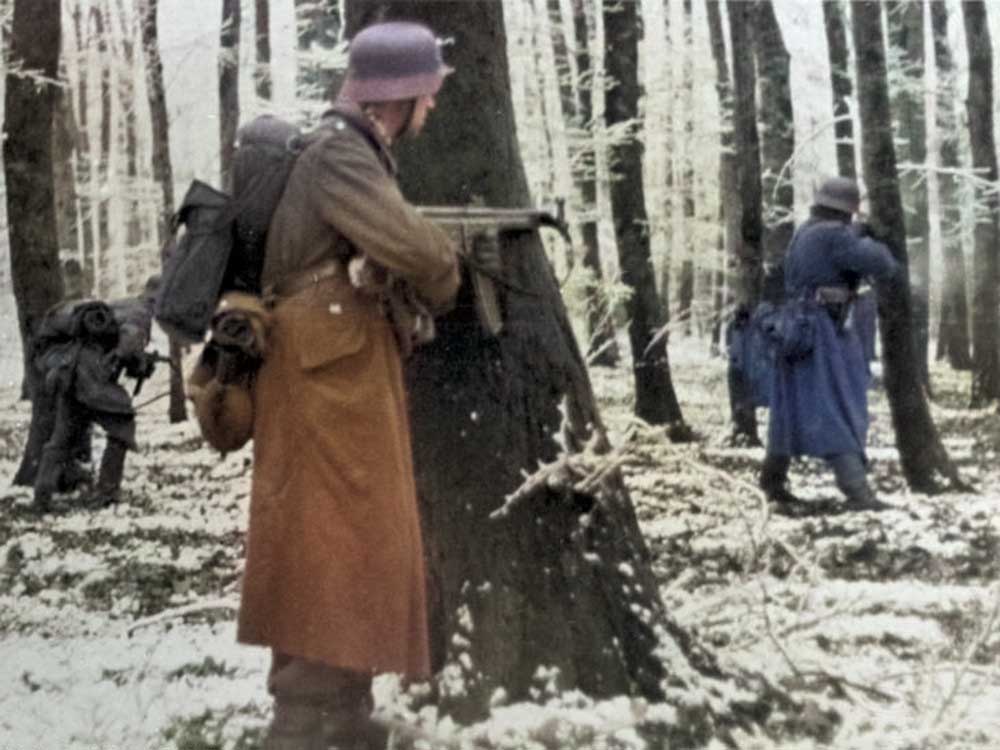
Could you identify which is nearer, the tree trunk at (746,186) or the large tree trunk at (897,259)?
the tree trunk at (746,186)

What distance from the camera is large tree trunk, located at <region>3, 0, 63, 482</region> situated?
2.88 metres

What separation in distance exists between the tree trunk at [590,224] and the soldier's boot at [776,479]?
1.52ft

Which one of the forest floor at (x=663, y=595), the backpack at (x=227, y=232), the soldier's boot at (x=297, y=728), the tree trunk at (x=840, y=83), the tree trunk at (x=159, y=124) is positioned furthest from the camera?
the tree trunk at (x=840, y=83)

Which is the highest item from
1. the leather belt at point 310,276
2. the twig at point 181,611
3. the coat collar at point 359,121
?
the coat collar at point 359,121

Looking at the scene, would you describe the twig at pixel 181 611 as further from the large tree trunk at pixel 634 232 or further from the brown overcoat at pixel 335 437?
the large tree trunk at pixel 634 232

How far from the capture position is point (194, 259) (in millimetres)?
1999

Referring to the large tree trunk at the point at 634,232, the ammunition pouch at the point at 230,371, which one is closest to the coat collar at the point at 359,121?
the ammunition pouch at the point at 230,371

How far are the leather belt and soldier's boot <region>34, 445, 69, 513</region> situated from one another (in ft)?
3.57

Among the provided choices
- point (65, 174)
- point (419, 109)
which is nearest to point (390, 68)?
point (419, 109)

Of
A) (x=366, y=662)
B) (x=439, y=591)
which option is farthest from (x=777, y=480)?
(x=366, y=662)

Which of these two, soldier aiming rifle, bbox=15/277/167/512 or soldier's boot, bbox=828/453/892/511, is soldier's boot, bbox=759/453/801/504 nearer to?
soldier's boot, bbox=828/453/892/511

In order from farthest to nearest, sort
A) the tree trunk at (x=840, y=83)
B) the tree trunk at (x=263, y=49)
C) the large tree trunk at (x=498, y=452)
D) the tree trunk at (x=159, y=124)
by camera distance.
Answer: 1. the tree trunk at (x=840, y=83)
2. the tree trunk at (x=159, y=124)
3. the tree trunk at (x=263, y=49)
4. the large tree trunk at (x=498, y=452)

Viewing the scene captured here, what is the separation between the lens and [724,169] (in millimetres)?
2975

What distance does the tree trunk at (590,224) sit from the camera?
2682 mm
